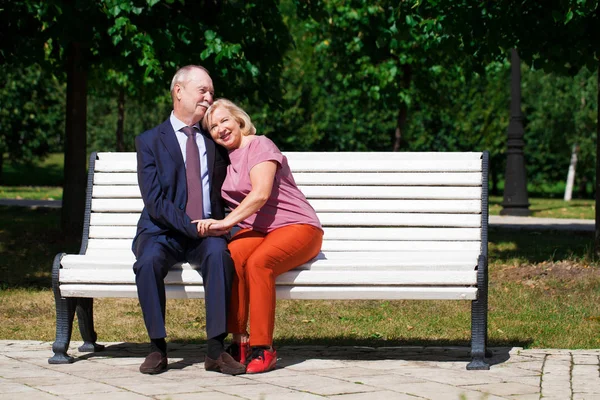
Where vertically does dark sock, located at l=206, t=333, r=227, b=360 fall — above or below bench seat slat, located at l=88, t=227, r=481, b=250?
below

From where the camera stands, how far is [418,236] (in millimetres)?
6062

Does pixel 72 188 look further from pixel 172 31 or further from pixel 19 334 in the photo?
pixel 19 334

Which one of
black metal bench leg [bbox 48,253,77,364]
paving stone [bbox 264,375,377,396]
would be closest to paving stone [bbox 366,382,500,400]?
paving stone [bbox 264,375,377,396]

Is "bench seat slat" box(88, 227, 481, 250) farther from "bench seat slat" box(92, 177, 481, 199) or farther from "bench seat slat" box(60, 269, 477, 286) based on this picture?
"bench seat slat" box(60, 269, 477, 286)

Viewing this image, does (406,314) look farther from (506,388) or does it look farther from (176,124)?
(506,388)

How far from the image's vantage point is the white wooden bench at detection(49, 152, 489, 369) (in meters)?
5.51

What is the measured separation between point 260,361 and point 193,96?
60.8 inches

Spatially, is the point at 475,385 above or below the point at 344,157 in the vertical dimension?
below

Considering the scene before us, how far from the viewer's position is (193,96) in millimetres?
5797

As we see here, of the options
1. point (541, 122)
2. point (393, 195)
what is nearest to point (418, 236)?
point (393, 195)

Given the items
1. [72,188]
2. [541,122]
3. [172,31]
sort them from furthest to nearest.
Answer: [541,122], [72,188], [172,31]

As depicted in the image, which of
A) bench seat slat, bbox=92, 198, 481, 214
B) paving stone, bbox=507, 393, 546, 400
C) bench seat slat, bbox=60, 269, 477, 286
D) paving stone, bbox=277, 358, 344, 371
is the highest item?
bench seat slat, bbox=92, 198, 481, 214

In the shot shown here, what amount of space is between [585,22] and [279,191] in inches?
192

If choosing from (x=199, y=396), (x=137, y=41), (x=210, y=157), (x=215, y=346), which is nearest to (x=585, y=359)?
(x=215, y=346)
